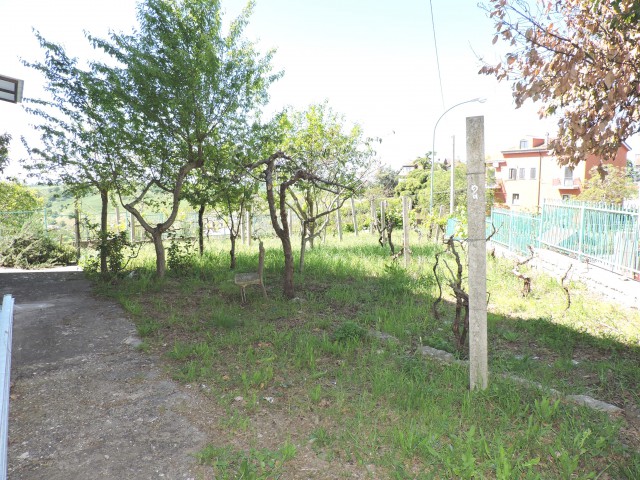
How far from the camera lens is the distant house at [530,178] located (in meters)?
36.5

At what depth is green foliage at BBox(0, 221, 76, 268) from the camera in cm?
1166

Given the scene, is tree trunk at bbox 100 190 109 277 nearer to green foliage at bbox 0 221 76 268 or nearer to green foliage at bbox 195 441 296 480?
green foliage at bbox 0 221 76 268

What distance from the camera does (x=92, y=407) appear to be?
144 inches

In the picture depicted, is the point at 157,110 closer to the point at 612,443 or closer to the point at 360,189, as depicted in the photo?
the point at 360,189

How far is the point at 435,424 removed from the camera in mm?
3150

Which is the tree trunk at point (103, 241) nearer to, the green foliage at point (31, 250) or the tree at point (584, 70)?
the green foliage at point (31, 250)

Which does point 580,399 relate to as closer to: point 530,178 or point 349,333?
point 349,333

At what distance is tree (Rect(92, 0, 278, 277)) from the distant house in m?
32.9

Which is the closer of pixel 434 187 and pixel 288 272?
pixel 288 272

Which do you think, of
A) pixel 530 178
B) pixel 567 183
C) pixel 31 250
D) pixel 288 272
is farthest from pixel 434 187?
pixel 288 272

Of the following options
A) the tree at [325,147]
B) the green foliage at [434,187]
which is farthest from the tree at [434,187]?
the tree at [325,147]

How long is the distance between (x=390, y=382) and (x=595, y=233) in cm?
666

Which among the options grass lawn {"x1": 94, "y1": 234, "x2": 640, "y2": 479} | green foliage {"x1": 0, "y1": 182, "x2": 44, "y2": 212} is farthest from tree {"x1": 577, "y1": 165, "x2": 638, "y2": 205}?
green foliage {"x1": 0, "y1": 182, "x2": 44, "y2": 212}

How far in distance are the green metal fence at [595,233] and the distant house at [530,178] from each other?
92.9 feet
